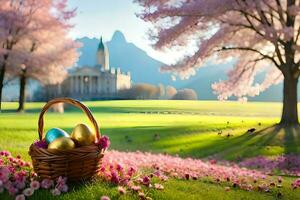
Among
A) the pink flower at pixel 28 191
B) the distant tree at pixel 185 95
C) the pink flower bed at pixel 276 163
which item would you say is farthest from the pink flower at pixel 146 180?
the distant tree at pixel 185 95

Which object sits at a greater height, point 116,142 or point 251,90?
point 251,90

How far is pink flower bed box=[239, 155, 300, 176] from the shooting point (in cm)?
1617

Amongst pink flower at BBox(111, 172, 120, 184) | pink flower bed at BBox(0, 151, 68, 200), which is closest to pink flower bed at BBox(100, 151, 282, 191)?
pink flower at BBox(111, 172, 120, 184)

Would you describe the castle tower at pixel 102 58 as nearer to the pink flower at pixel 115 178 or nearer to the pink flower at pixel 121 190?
the pink flower at pixel 115 178

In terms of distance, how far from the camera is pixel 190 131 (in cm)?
2523

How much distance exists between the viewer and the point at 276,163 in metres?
16.8

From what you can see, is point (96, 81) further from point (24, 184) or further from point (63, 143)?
point (63, 143)

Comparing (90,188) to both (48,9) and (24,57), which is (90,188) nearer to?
(24,57)

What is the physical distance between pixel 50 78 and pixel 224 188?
3581 cm

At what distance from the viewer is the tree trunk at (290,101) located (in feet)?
81.1

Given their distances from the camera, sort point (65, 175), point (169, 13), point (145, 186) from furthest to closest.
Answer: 1. point (169, 13)
2. point (145, 186)
3. point (65, 175)

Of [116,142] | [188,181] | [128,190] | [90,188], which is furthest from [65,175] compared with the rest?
[116,142]

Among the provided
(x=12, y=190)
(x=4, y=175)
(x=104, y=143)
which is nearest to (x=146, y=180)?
(x=104, y=143)

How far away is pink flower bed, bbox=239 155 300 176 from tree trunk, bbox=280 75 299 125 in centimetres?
725
